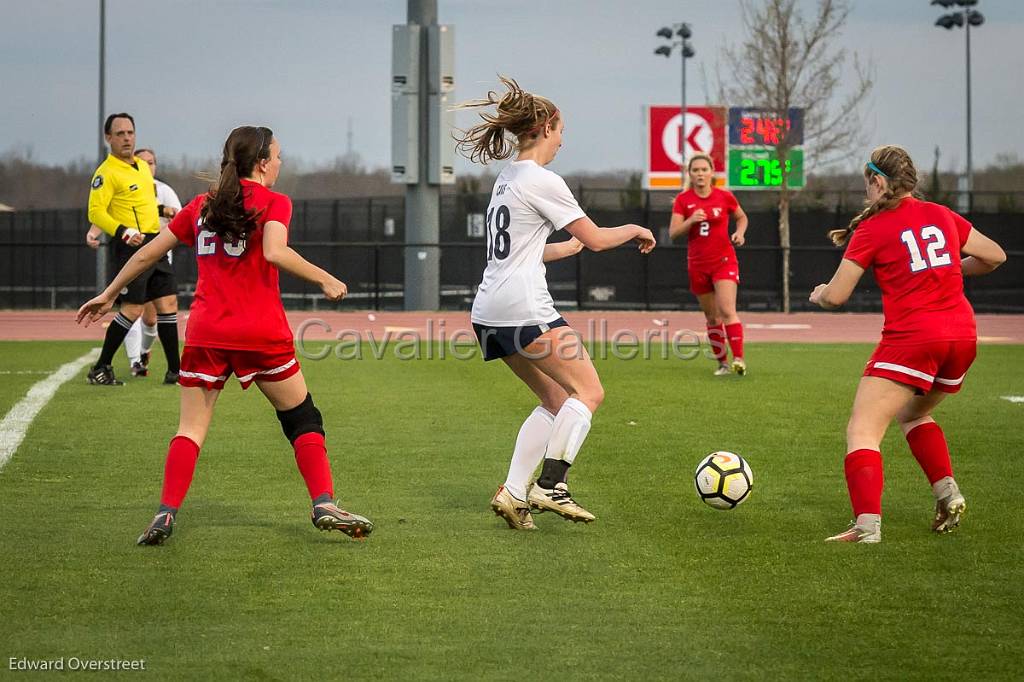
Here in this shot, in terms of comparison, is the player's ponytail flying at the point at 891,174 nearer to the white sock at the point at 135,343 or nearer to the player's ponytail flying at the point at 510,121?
the player's ponytail flying at the point at 510,121

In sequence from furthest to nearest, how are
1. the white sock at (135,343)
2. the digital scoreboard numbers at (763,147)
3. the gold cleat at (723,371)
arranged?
the digital scoreboard numbers at (763,147), the gold cleat at (723,371), the white sock at (135,343)

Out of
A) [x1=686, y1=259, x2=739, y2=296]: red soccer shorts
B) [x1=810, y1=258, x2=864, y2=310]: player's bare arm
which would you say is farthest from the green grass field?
[x1=686, y1=259, x2=739, y2=296]: red soccer shorts

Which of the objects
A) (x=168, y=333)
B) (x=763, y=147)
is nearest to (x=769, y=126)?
(x=763, y=147)

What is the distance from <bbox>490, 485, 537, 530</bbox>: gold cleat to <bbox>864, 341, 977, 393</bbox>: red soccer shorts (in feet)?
5.51

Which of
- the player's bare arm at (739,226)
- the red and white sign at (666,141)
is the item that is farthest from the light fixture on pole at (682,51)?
the player's bare arm at (739,226)

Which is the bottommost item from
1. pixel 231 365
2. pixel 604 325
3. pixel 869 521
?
pixel 869 521

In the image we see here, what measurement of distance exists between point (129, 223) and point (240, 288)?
6.83 meters

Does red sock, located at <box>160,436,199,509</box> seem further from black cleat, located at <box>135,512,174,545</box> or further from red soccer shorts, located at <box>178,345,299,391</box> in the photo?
red soccer shorts, located at <box>178,345,299,391</box>

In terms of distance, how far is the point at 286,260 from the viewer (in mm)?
5508

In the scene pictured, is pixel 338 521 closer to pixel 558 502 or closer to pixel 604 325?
pixel 558 502

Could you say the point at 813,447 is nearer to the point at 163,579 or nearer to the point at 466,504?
the point at 466,504

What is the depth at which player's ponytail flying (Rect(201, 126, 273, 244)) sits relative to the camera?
558cm

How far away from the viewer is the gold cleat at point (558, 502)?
615 cm

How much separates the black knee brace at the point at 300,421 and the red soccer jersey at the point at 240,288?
37 cm
